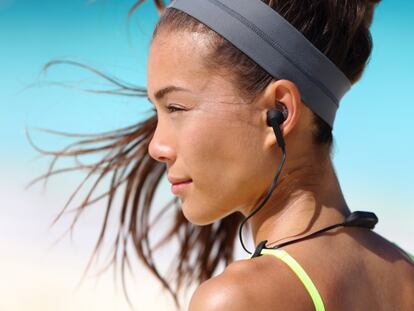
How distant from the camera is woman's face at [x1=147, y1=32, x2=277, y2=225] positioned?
9.48 ft

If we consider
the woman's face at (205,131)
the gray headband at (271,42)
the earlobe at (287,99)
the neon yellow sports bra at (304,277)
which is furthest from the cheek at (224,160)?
the neon yellow sports bra at (304,277)

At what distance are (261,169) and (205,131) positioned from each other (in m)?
0.24

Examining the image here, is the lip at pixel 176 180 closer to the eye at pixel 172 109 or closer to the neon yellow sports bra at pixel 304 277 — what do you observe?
the eye at pixel 172 109

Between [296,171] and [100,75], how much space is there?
152cm

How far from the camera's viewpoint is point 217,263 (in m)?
4.38

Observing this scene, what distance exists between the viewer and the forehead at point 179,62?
291 cm

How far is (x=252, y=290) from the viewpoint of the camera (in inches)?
98.3

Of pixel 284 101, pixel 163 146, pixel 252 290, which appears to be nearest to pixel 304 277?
pixel 252 290

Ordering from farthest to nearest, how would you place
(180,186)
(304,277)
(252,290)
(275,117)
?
1. (180,186)
2. (275,117)
3. (304,277)
4. (252,290)

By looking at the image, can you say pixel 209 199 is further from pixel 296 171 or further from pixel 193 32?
pixel 193 32

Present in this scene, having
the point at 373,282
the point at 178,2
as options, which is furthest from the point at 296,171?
the point at 178,2

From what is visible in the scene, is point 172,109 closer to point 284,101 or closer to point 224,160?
point 224,160

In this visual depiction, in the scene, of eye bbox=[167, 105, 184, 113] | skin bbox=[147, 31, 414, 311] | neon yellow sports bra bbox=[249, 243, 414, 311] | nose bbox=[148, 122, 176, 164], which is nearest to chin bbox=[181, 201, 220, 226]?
skin bbox=[147, 31, 414, 311]

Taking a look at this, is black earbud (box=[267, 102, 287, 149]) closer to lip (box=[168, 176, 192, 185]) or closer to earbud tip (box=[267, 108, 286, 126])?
earbud tip (box=[267, 108, 286, 126])
